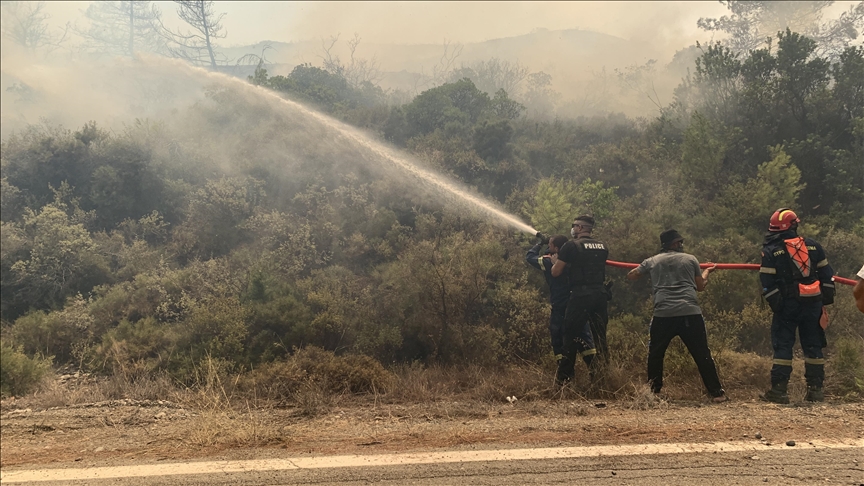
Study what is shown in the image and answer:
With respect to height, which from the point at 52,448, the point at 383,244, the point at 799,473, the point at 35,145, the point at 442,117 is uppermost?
the point at 442,117

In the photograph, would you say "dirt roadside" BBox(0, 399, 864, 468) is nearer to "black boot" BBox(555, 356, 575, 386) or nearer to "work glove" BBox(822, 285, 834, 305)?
"black boot" BBox(555, 356, 575, 386)

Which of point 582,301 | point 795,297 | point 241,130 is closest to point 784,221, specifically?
point 795,297

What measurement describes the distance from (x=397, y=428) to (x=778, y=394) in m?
3.49

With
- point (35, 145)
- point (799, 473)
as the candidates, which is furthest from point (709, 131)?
point (35, 145)

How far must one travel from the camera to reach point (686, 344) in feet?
15.6

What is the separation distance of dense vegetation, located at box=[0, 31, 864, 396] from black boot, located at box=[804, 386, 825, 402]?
38 centimetres

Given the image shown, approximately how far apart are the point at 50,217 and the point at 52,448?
346 inches

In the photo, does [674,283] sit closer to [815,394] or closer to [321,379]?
[815,394]

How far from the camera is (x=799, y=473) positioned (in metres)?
2.87

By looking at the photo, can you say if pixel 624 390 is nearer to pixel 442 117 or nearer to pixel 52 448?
pixel 52 448

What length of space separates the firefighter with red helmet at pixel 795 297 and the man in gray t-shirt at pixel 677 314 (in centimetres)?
62

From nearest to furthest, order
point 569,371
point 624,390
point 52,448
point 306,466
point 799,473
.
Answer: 1. point 799,473
2. point 306,466
3. point 52,448
4. point 624,390
5. point 569,371

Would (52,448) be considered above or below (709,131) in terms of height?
below

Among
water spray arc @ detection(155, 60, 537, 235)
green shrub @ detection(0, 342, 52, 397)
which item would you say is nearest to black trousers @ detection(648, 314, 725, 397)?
water spray arc @ detection(155, 60, 537, 235)
